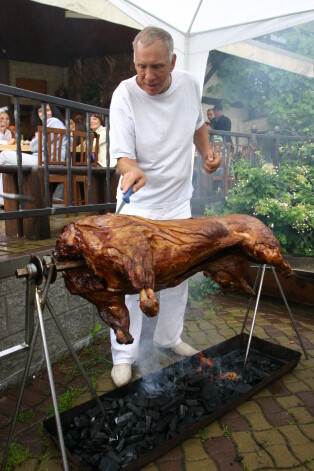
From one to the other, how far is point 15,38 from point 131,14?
5.83 m

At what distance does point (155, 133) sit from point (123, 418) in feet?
6.39

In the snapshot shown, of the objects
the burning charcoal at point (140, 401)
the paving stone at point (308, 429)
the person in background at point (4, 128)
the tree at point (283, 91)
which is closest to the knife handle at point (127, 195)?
the burning charcoal at point (140, 401)

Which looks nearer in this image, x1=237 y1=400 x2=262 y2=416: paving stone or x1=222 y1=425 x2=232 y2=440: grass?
x1=222 y1=425 x2=232 y2=440: grass

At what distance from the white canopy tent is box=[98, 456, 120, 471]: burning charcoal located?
4.41 metres

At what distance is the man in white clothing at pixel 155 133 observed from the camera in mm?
2531

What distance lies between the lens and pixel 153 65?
249cm

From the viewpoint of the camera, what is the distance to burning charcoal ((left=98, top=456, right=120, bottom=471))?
2189 millimetres

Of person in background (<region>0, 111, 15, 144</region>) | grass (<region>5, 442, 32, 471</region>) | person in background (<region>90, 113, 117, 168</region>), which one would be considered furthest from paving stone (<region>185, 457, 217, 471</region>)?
person in background (<region>0, 111, 15, 144</region>)

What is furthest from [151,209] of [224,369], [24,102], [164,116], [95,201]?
[24,102]

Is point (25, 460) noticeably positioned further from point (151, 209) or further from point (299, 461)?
point (151, 209)

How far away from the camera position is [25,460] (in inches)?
96.7

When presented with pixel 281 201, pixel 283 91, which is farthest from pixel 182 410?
pixel 283 91

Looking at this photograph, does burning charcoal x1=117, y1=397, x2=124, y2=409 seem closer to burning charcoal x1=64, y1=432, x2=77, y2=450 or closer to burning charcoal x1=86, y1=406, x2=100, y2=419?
burning charcoal x1=86, y1=406, x2=100, y2=419

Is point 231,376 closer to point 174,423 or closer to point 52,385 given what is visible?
point 174,423
